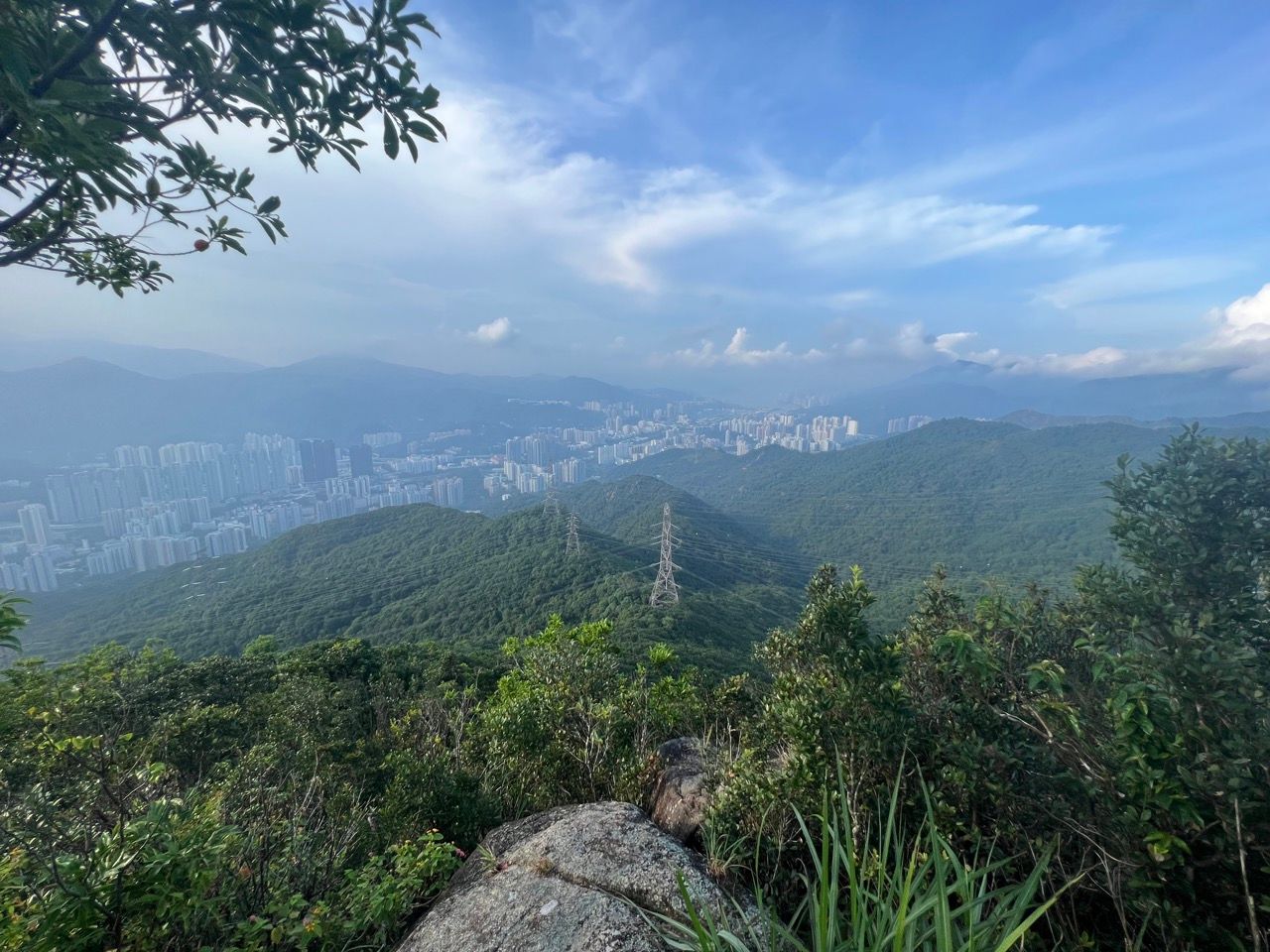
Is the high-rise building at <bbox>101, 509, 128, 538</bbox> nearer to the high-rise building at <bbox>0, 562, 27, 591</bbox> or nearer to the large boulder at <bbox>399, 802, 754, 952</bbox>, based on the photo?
the high-rise building at <bbox>0, 562, 27, 591</bbox>

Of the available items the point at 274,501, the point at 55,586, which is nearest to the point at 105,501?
the point at 274,501

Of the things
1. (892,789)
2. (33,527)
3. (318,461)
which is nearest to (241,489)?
(318,461)

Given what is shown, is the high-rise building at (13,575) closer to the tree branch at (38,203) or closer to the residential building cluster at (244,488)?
the residential building cluster at (244,488)

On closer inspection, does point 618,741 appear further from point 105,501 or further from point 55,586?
point 105,501

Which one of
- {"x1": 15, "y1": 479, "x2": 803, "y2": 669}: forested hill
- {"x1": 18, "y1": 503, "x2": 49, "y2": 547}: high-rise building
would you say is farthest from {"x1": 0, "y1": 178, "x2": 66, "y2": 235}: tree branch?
{"x1": 18, "y1": 503, "x2": 49, "y2": 547}: high-rise building

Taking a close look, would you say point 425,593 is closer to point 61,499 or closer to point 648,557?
point 648,557

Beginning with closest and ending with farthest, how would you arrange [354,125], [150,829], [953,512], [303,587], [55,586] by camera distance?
[354,125], [150,829], [303,587], [55,586], [953,512]
